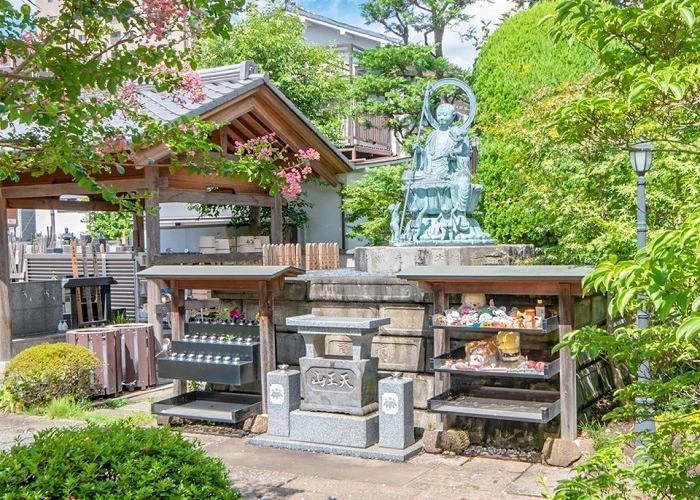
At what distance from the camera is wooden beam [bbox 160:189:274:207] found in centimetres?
1333

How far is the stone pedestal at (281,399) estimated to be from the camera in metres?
9.09

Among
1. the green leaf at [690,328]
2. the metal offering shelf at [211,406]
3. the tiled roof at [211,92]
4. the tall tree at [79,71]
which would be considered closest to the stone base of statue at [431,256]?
the metal offering shelf at [211,406]

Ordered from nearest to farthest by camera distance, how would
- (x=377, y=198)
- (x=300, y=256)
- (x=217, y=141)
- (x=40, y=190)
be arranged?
(x=40, y=190)
(x=300, y=256)
(x=217, y=141)
(x=377, y=198)

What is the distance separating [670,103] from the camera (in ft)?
14.2

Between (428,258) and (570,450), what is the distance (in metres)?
3.40

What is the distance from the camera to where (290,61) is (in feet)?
67.8

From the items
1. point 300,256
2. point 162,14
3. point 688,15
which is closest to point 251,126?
point 300,256

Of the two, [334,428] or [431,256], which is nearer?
[334,428]

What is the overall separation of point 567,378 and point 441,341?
1.49 meters

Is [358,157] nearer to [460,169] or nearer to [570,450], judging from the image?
[460,169]

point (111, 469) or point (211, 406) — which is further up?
point (111, 469)

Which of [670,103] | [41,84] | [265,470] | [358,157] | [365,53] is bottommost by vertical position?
[265,470]

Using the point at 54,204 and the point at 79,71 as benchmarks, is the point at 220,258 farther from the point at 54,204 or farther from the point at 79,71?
the point at 79,71

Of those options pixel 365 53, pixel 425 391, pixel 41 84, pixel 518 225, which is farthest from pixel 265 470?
pixel 365 53
